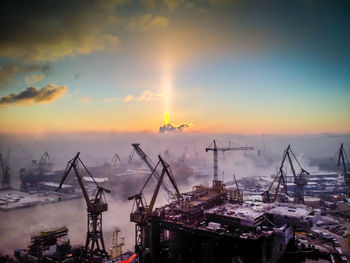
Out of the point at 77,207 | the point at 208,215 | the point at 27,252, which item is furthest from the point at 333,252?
the point at 77,207

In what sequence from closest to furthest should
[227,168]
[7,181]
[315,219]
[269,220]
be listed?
[269,220] < [315,219] < [7,181] < [227,168]

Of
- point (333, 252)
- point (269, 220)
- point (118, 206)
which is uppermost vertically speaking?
point (269, 220)

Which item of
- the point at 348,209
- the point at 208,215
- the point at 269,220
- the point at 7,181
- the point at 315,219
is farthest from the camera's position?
the point at 7,181

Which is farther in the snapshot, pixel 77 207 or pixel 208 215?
pixel 77 207

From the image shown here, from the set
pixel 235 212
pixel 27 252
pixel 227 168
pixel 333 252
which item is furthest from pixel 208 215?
pixel 227 168

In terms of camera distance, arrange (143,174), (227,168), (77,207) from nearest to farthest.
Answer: (77,207) → (143,174) → (227,168)

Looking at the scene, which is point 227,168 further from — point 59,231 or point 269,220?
point 59,231

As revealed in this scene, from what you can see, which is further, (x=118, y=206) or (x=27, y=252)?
(x=118, y=206)

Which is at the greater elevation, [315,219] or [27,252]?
[315,219]

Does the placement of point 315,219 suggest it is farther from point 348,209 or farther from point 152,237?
point 152,237
